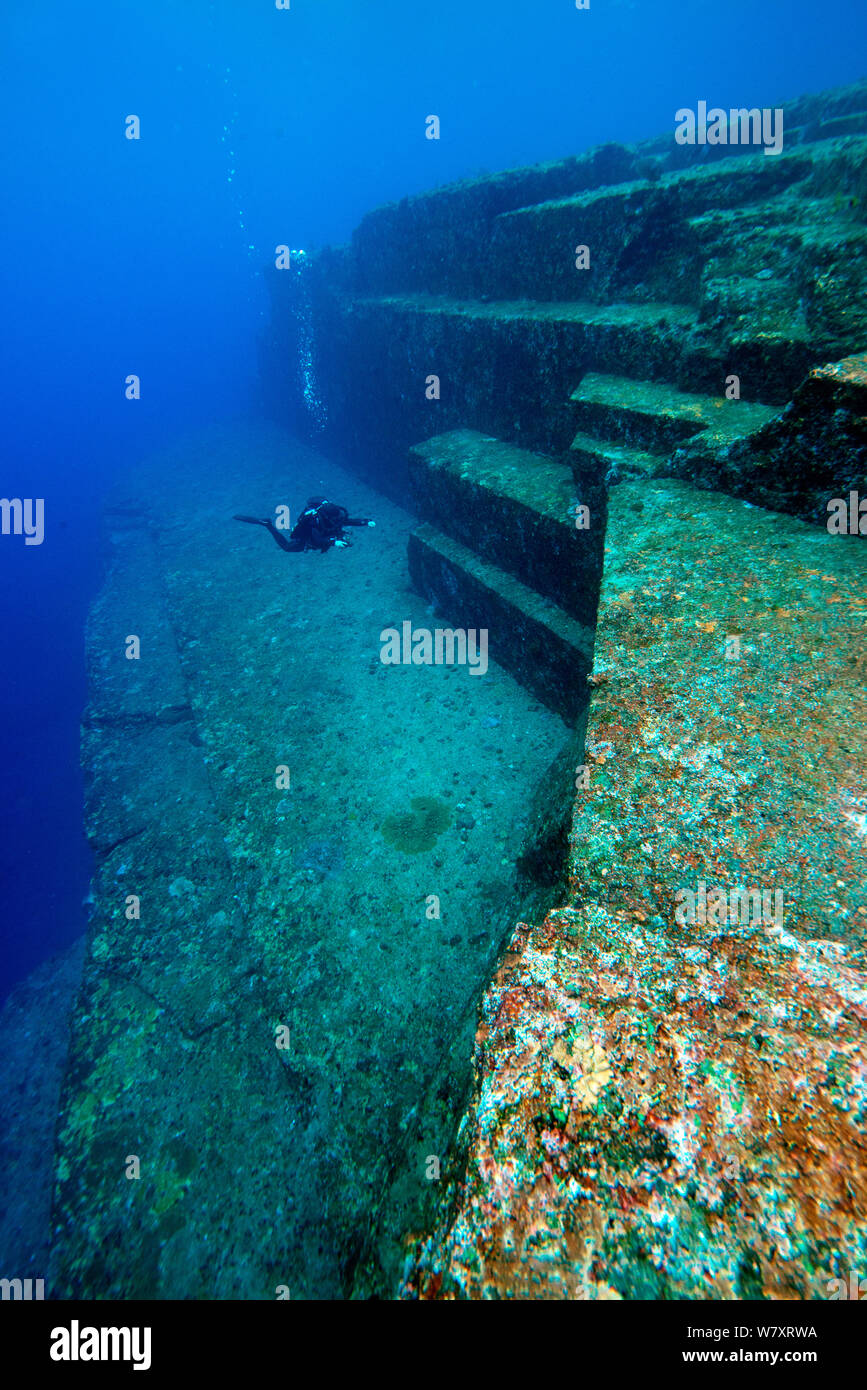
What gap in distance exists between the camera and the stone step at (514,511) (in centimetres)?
510

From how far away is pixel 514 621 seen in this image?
18.6 ft

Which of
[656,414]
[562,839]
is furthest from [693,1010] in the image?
[656,414]

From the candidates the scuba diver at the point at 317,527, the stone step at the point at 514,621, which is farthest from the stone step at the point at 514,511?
the scuba diver at the point at 317,527

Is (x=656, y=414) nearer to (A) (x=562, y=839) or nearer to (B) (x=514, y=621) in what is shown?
(B) (x=514, y=621)

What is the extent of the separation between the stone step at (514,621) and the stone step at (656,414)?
1593mm

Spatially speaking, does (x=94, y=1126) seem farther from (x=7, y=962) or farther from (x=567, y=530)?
(x=7, y=962)

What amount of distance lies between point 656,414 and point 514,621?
7.08 feet

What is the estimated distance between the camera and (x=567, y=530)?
507 centimetres

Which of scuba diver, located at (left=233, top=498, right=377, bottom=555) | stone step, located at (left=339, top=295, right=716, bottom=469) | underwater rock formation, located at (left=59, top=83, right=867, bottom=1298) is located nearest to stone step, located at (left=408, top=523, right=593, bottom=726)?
underwater rock formation, located at (left=59, top=83, right=867, bottom=1298)

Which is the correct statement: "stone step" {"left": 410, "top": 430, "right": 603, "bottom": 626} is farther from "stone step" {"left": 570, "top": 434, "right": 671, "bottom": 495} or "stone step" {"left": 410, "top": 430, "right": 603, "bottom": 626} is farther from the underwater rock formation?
"stone step" {"left": 570, "top": 434, "right": 671, "bottom": 495}

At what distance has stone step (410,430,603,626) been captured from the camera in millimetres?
5102

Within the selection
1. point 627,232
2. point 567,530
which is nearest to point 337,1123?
point 567,530

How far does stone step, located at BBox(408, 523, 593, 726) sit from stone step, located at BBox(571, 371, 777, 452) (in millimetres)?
1593

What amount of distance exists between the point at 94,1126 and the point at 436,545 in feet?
20.2
